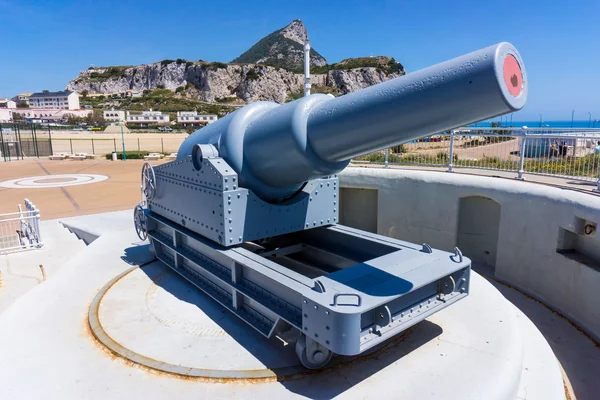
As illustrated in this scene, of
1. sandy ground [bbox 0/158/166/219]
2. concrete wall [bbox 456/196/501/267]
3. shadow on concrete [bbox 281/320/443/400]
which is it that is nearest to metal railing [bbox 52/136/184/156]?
sandy ground [bbox 0/158/166/219]

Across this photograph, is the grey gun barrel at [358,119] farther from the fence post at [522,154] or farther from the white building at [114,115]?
the white building at [114,115]

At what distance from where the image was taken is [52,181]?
1584 centimetres

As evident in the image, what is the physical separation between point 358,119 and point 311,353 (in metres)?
1.53

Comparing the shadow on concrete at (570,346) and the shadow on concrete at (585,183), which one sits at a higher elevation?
the shadow on concrete at (585,183)

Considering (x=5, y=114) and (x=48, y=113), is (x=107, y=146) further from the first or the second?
A: (x=48, y=113)

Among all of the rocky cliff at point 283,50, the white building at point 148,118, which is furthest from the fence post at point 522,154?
the rocky cliff at point 283,50

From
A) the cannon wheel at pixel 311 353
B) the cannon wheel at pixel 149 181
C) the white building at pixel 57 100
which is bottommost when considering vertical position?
the cannon wheel at pixel 311 353

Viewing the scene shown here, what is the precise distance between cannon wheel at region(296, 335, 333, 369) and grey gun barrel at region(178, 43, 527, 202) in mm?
1223

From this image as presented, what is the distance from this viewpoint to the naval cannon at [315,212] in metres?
2.08

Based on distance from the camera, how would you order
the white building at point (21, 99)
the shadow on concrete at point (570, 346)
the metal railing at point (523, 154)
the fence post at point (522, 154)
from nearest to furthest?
1. the shadow on concrete at point (570, 346)
2. the metal railing at point (523, 154)
3. the fence post at point (522, 154)
4. the white building at point (21, 99)

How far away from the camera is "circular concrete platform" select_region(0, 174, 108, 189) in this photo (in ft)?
48.1

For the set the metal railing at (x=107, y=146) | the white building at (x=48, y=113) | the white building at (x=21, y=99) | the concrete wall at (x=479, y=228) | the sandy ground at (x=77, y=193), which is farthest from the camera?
the white building at (x=21, y=99)

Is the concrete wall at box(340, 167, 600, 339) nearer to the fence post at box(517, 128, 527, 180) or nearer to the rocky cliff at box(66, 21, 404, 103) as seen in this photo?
the fence post at box(517, 128, 527, 180)

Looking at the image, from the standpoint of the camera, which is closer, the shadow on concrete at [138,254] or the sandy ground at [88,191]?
the shadow on concrete at [138,254]
